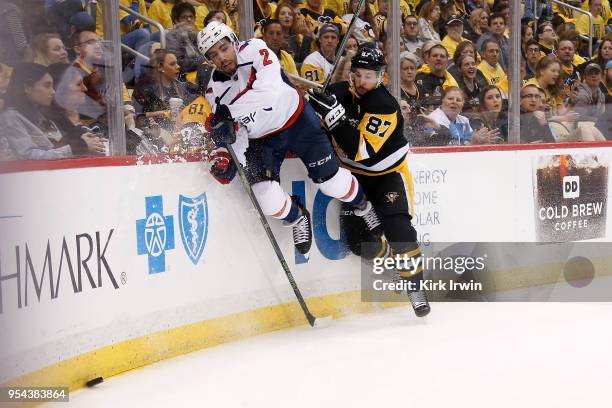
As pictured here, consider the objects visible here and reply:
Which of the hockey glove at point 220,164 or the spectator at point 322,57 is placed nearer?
the hockey glove at point 220,164

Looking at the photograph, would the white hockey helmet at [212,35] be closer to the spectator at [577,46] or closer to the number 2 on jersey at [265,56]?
the number 2 on jersey at [265,56]

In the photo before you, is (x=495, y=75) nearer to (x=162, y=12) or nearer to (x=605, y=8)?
(x=605, y=8)

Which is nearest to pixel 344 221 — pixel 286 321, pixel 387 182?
pixel 387 182

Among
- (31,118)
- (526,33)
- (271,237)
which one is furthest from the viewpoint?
(526,33)

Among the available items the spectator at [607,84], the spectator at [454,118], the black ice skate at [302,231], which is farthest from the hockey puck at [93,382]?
the spectator at [607,84]

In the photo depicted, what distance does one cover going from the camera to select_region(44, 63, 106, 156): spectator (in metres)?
3.70

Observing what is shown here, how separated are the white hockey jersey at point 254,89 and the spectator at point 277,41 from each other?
40cm

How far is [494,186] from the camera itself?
5848mm

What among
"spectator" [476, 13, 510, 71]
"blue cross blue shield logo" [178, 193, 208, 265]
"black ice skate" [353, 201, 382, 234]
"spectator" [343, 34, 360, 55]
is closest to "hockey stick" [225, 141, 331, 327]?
"blue cross blue shield logo" [178, 193, 208, 265]

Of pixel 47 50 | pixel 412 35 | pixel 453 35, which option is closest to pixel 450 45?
pixel 453 35

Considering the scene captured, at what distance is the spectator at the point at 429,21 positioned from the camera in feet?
18.5

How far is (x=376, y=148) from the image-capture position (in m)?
4.87

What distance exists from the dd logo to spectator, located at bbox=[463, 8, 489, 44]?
1.08 m

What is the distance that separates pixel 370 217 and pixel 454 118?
1.00 m
